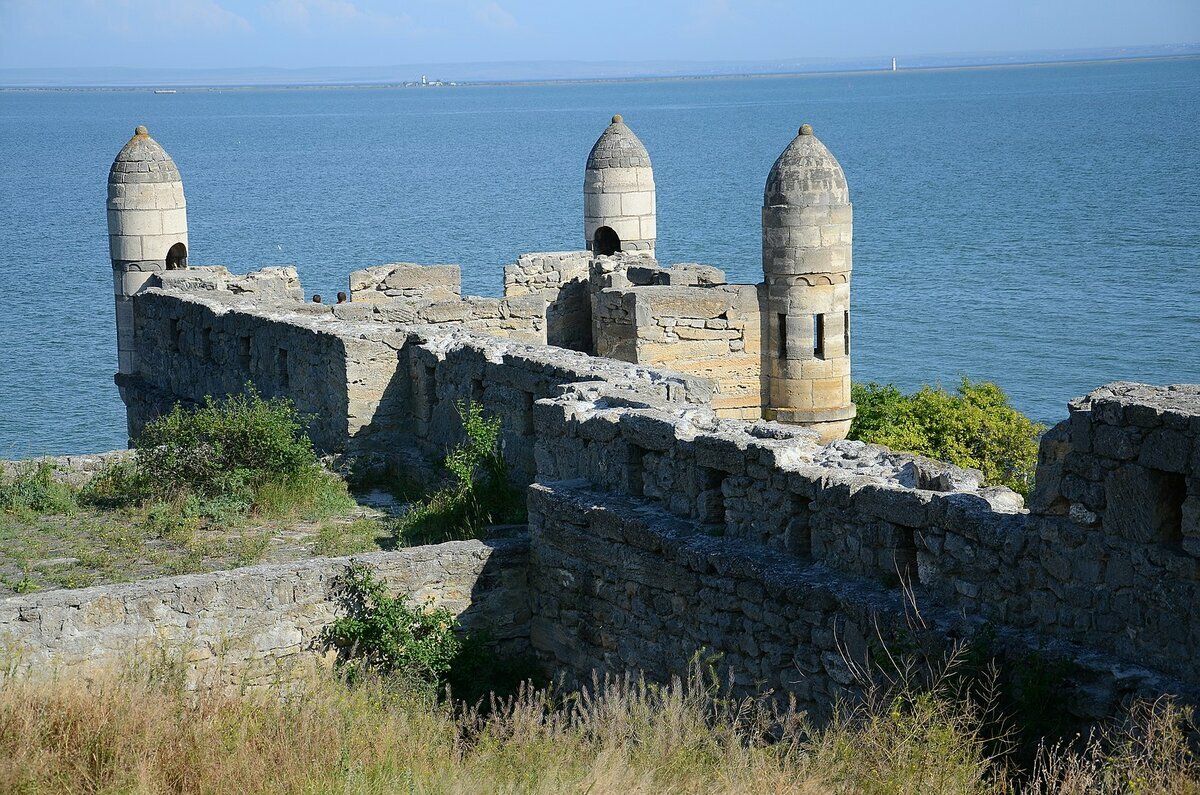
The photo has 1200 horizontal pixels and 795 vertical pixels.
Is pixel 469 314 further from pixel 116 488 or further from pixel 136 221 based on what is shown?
pixel 136 221

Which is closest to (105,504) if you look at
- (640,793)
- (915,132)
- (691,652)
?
(691,652)

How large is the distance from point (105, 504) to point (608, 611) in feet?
18.0

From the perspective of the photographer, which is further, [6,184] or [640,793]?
[6,184]

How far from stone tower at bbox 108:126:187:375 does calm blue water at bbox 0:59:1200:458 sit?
8.12m

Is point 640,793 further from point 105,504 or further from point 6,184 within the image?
point 6,184

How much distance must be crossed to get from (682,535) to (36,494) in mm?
6720

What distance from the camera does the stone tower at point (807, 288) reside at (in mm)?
17016

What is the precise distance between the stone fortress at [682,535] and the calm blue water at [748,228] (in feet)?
54.3

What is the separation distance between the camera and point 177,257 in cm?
2292

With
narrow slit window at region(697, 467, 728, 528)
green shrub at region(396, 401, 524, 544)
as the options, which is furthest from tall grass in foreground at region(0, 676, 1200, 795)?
green shrub at region(396, 401, 524, 544)

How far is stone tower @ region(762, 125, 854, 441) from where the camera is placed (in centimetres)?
1702

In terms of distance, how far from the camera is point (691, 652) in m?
8.14

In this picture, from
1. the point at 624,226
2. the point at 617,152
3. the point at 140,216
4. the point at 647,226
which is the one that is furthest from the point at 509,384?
the point at 140,216

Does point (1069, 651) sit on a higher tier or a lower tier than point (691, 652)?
higher
